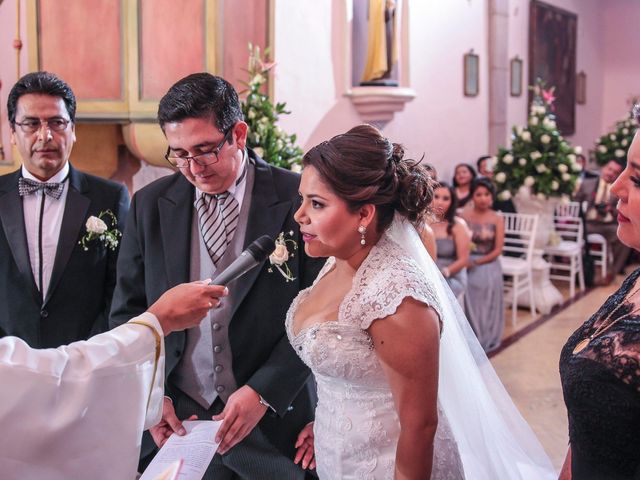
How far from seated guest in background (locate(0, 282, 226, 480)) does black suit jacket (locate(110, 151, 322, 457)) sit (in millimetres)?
414

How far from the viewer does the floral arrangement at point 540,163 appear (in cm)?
757

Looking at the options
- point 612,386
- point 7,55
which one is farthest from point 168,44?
point 612,386

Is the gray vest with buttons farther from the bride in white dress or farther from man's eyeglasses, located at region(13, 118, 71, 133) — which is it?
man's eyeglasses, located at region(13, 118, 71, 133)

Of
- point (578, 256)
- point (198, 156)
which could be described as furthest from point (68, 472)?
point (578, 256)

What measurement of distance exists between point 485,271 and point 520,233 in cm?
125

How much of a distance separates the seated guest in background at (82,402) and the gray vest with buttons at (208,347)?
392mm

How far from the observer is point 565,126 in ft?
39.1

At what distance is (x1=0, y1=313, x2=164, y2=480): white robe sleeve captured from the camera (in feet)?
4.99

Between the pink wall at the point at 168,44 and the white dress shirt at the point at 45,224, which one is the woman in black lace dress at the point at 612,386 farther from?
the pink wall at the point at 168,44

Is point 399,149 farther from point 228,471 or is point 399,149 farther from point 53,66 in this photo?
point 53,66

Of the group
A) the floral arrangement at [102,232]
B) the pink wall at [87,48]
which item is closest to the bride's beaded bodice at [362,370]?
the floral arrangement at [102,232]

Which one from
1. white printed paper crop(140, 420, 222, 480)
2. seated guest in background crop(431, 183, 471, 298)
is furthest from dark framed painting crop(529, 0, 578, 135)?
white printed paper crop(140, 420, 222, 480)

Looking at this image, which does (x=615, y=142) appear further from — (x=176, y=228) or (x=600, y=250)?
(x=176, y=228)

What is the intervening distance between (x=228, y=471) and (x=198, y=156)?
3.10 ft
